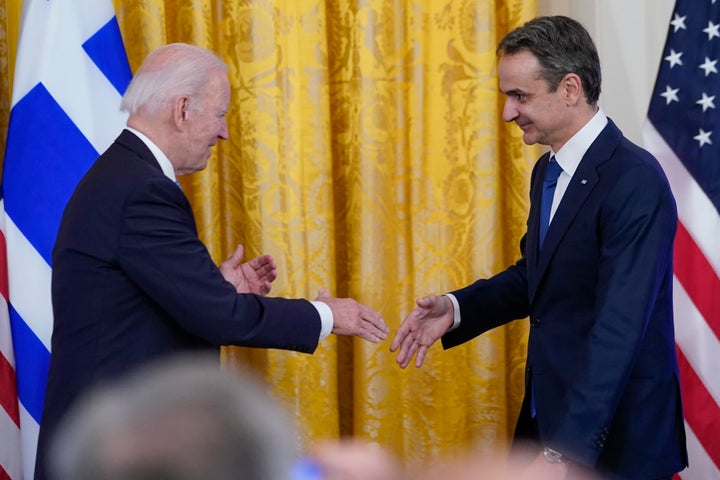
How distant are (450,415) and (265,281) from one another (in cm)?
117

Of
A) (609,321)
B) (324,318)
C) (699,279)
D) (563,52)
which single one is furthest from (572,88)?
(699,279)

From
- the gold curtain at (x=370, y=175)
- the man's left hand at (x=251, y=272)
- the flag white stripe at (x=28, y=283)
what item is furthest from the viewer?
the gold curtain at (x=370, y=175)

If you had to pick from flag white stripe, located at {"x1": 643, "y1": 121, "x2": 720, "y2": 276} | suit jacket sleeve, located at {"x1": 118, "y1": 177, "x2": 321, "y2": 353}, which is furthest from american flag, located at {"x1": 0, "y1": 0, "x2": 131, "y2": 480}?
flag white stripe, located at {"x1": 643, "y1": 121, "x2": 720, "y2": 276}

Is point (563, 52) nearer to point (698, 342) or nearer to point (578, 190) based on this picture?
point (578, 190)

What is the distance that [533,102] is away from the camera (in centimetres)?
224

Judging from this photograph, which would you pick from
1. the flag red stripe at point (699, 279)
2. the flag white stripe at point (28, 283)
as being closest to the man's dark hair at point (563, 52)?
the flag red stripe at point (699, 279)

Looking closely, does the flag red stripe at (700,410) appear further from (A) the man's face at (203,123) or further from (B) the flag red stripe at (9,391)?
(B) the flag red stripe at (9,391)

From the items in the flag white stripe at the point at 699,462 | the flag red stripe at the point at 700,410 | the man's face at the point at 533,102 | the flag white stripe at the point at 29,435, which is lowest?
the flag white stripe at the point at 699,462

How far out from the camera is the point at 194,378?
0.88m

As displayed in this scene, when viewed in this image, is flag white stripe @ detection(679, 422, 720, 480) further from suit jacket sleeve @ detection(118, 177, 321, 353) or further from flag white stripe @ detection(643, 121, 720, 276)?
suit jacket sleeve @ detection(118, 177, 321, 353)

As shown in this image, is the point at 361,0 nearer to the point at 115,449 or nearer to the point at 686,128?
the point at 686,128

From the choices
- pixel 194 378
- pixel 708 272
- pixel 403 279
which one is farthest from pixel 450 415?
pixel 194 378

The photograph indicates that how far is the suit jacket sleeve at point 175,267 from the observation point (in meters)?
2.04

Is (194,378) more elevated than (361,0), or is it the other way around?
(361,0)
